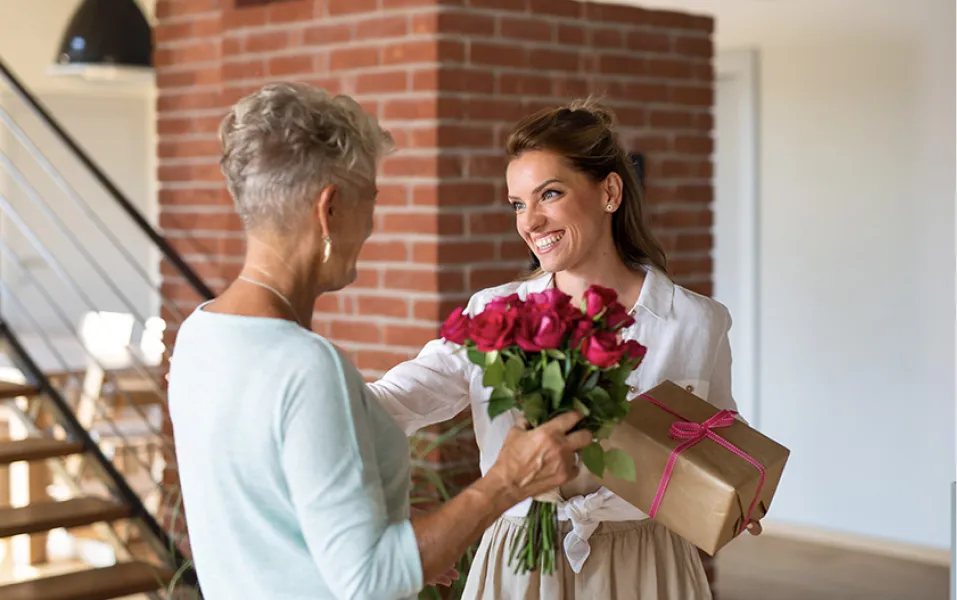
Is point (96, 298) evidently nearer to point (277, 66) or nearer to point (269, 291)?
point (277, 66)

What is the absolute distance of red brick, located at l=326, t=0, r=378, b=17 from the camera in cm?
370

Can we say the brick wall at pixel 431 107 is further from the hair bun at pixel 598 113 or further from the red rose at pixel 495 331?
the red rose at pixel 495 331

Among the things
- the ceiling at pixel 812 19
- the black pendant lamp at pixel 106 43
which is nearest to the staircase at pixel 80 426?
the black pendant lamp at pixel 106 43

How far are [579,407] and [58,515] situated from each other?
287cm

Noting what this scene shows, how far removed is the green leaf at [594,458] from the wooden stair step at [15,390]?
3.23 meters

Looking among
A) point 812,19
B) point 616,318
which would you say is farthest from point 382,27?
Answer: point 812,19

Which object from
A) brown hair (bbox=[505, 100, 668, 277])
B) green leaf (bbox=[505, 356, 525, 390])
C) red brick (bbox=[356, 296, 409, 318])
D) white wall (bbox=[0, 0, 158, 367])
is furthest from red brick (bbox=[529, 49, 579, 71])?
white wall (bbox=[0, 0, 158, 367])

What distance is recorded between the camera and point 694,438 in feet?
6.08

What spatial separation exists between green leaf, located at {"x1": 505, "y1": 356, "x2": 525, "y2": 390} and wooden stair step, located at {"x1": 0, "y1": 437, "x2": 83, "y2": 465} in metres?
2.93

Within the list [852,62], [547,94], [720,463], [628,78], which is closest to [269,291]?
[720,463]

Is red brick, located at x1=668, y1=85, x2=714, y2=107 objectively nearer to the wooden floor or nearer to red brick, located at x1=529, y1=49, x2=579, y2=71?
red brick, located at x1=529, y1=49, x2=579, y2=71

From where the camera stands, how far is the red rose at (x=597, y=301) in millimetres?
1659

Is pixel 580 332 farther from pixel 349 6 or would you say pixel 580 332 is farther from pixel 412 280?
pixel 349 6

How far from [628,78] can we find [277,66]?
1.15m
